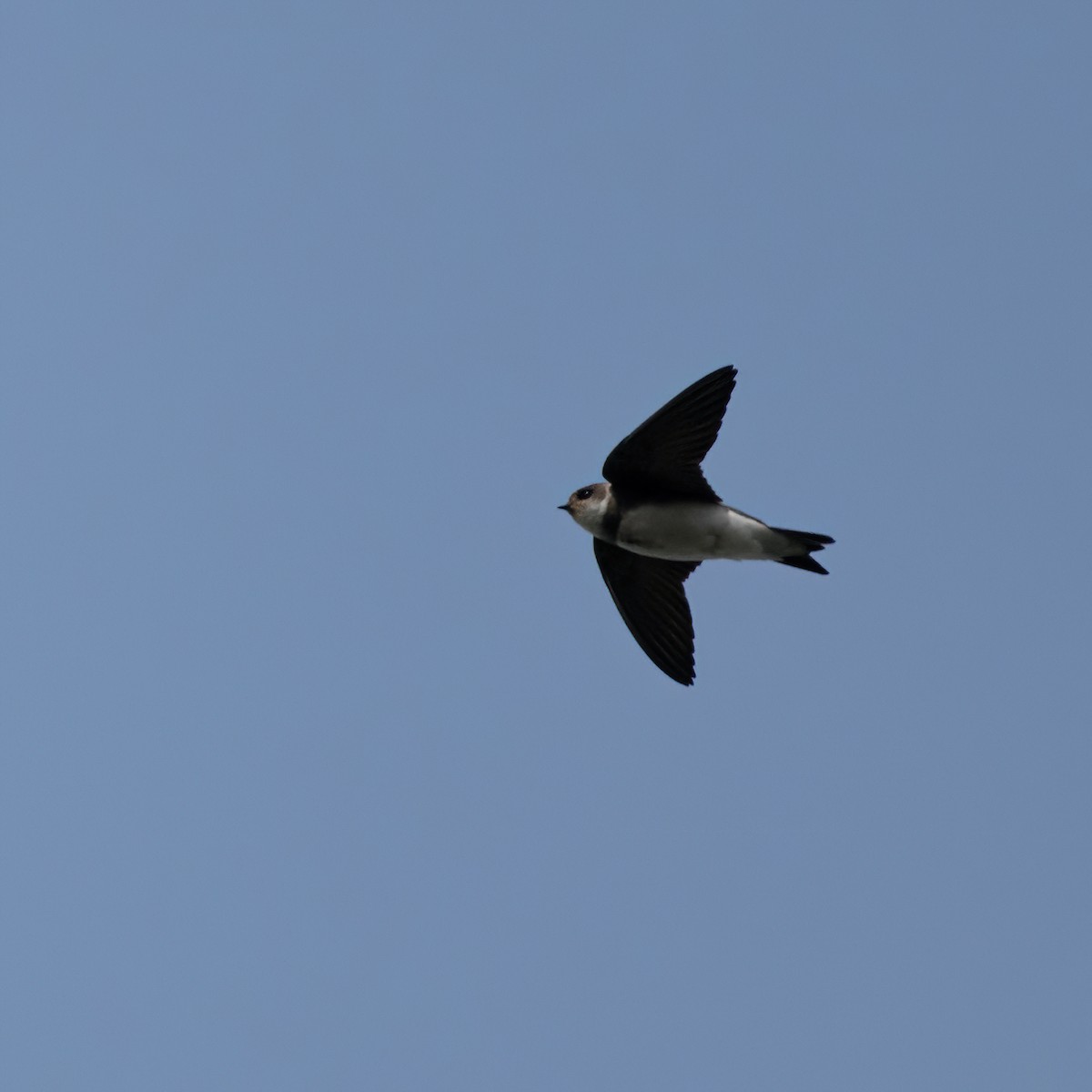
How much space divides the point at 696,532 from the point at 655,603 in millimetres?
807

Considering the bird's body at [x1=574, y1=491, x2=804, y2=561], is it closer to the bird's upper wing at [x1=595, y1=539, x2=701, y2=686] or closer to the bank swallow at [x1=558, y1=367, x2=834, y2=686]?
the bank swallow at [x1=558, y1=367, x2=834, y2=686]

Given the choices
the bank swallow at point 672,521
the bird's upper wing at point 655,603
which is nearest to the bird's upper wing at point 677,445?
the bank swallow at point 672,521

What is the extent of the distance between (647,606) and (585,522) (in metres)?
0.68

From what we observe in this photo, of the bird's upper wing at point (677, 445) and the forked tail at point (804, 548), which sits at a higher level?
the bird's upper wing at point (677, 445)

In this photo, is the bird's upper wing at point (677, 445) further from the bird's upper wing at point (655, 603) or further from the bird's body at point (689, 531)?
the bird's upper wing at point (655, 603)

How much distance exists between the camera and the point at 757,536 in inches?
384

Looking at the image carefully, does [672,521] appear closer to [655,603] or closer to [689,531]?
[689,531]

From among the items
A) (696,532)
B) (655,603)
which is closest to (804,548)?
(696,532)

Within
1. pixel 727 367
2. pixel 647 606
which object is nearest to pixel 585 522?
pixel 647 606

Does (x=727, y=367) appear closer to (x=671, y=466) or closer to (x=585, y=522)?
(x=671, y=466)

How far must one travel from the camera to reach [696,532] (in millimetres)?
9898

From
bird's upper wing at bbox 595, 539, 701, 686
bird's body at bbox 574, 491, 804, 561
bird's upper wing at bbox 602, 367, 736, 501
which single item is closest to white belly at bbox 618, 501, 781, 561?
bird's body at bbox 574, 491, 804, 561

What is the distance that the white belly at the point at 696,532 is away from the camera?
9781mm

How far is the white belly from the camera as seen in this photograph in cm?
978
